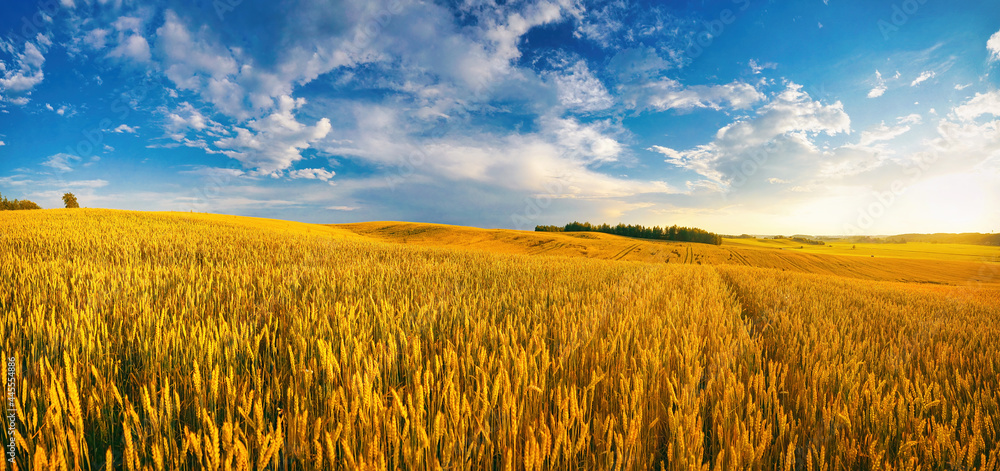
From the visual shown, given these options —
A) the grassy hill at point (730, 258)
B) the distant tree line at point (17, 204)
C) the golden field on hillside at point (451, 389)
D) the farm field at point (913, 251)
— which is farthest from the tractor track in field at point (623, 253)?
the distant tree line at point (17, 204)

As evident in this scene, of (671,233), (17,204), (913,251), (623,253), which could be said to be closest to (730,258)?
(623,253)

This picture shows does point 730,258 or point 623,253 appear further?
point 730,258

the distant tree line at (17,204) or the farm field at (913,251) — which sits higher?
the distant tree line at (17,204)

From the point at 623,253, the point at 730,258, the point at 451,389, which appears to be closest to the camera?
the point at 451,389

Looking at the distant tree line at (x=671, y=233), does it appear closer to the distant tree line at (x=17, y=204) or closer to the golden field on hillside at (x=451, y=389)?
the golden field on hillside at (x=451, y=389)

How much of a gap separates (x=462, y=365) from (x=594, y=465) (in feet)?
2.55

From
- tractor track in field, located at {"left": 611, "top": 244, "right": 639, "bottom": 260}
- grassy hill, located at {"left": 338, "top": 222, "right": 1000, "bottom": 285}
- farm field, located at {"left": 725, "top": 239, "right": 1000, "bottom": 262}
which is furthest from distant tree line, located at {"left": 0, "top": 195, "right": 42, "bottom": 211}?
farm field, located at {"left": 725, "top": 239, "right": 1000, "bottom": 262}

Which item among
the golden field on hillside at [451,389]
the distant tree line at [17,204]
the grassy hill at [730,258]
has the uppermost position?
the distant tree line at [17,204]

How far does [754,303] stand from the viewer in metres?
5.59

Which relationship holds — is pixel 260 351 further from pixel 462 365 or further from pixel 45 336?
pixel 462 365

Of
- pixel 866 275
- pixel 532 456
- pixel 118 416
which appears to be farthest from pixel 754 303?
pixel 866 275

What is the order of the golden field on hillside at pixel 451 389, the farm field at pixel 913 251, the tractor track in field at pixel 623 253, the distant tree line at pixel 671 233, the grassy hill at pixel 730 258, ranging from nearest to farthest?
the golden field on hillside at pixel 451 389 → the grassy hill at pixel 730 258 → the tractor track in field at pixel 623 253 → the farm field at pixel 913 251 → the distant tree line at pixel 671 233

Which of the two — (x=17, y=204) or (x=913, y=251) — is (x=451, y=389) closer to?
(x=913, y=251)

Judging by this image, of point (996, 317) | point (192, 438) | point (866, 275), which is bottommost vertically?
point (866, 275)
